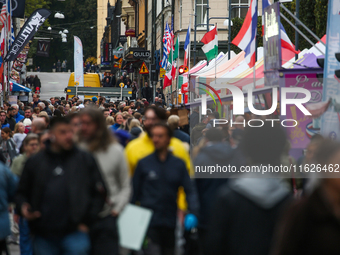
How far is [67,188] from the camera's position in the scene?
15.1 feet

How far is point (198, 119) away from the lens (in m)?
15.7

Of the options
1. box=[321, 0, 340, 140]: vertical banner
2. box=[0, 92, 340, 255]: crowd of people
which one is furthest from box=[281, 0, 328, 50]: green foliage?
box=[0, 92, 340, 255]: crowd of people

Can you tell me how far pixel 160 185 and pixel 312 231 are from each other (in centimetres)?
276

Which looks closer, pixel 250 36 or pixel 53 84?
pixel 250 36

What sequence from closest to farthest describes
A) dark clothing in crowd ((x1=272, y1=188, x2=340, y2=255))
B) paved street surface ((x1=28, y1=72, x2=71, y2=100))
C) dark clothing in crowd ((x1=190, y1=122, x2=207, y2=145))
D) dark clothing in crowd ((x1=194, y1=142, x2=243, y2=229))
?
dark clothing in crowd ((x1=272, y1=188, x2=340, y2=255)) → dark clothing in crowd ((x1=194, y1=142, x2=243, y2=229)) → dark clothing in crowd ((x1=190, y1=122, x2=207, y2=145)) → paved street surface ((x1=28, y1=72, x2=71, y2=100))

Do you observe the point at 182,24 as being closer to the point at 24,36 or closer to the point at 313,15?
the point at 24,36

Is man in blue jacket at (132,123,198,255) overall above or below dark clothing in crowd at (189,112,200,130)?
above

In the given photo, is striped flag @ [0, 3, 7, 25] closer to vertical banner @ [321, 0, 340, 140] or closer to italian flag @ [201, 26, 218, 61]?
italian flag @ [201, 26, 218, 61]

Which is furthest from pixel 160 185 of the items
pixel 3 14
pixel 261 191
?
pixel 3 14

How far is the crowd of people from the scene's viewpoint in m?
2.84

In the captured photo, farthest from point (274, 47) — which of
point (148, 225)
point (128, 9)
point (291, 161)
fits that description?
point (128, 9)

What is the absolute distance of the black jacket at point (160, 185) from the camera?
5427 mm

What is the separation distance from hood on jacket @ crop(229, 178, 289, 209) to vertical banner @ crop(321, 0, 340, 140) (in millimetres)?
5347

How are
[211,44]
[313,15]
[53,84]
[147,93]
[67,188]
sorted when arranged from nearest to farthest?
[67,188], [313,15], [211,44], [147,93], [53,84]
